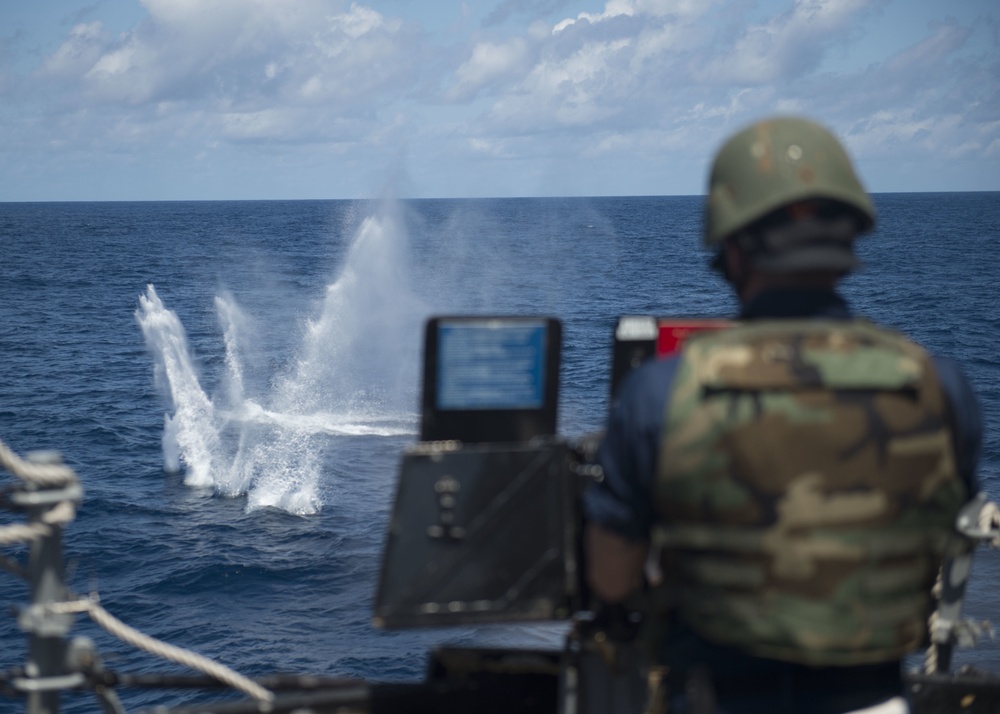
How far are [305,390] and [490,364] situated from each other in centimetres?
5225

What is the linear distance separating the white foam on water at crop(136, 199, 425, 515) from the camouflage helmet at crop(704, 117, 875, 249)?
37520 millimetres

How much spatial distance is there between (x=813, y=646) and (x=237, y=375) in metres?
53.4

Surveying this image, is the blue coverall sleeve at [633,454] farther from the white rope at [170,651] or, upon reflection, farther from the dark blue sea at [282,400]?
the dark blue sea at [282,400]

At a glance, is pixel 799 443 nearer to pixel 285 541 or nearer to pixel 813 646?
pixel 813 646

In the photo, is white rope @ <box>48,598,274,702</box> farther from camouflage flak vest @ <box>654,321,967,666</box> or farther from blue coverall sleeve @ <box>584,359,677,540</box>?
camouflage flak vest @ <box>654,321,967,666</box>

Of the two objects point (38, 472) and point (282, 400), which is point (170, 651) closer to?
point (38, 472)

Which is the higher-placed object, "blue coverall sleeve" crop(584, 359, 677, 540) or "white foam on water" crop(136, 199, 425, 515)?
"blue coverall sleeve" crop(584, 359, 677, 540)

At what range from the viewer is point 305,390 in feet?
180

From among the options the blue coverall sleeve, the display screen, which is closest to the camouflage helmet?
the blue coverall sleeve

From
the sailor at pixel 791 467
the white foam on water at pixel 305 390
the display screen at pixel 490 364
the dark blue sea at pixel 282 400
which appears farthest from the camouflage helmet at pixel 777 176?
the white foam on water at pixel 305 390

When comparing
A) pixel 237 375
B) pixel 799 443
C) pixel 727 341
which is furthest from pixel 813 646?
pixel 237 375

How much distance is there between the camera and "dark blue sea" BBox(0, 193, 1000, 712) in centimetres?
2992

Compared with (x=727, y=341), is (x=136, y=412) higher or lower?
lower

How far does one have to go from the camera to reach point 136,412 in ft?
177
